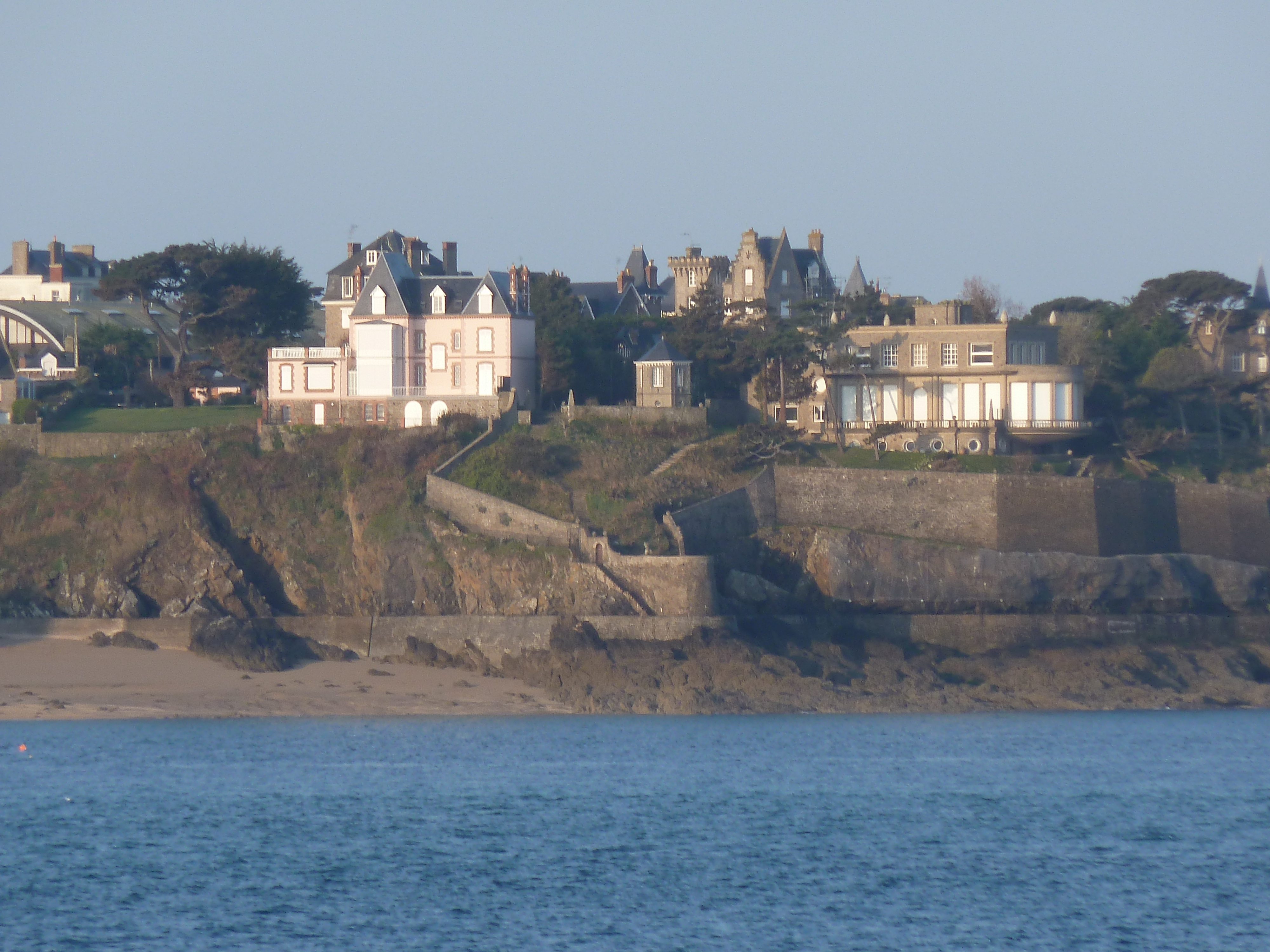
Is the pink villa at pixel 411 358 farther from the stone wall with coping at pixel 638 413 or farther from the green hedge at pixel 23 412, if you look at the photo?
the green hedge at pixel 23 412

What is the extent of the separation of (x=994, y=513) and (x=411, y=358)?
63.8 ft

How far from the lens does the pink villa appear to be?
5803cm

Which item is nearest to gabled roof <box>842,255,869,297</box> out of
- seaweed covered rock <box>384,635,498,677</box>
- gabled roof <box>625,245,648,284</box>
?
gabled roof <box>625,245,648,284</box>

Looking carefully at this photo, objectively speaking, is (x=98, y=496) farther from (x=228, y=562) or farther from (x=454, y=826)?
(x=454, y=826)

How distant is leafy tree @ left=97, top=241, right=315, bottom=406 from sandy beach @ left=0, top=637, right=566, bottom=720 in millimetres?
17085

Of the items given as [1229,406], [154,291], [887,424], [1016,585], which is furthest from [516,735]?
[1229,406]

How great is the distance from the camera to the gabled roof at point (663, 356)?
58.6 m

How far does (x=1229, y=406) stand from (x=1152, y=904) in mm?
37295

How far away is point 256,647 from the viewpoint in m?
47.9

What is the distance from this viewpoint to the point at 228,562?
50.8 m

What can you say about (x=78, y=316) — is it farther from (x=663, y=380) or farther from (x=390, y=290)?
(x=663, y=380)

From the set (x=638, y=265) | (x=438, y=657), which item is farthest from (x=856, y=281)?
(x=438, y=657)

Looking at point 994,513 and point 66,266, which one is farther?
point 66,266

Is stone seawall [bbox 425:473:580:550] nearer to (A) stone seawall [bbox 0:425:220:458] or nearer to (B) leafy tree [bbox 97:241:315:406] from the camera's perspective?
(A) stone seawall [bbox 0:425:220:458]
